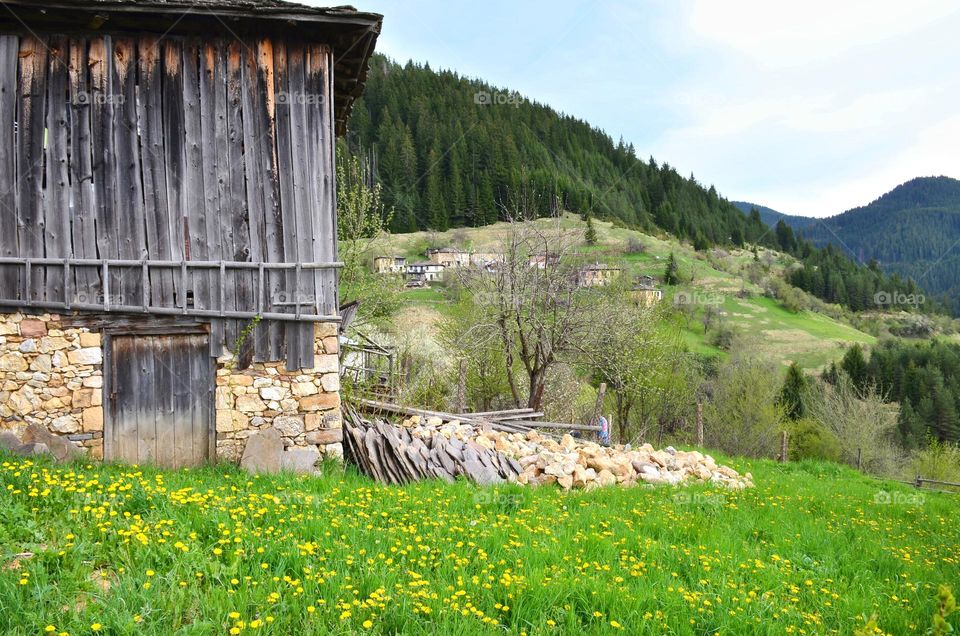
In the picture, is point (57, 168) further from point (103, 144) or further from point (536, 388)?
point (536, 388)

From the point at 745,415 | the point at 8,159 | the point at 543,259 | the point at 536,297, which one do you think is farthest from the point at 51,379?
the point at 745,415

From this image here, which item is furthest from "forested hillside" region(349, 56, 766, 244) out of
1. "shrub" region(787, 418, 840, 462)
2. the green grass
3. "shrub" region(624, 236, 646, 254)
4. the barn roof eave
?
the green grass

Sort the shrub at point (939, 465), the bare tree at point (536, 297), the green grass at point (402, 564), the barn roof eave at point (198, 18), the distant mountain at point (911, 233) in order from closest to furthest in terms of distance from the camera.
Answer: the green grass at point (402, 564) < the barn roof eave at point (198, 18) < the bare tree at point (536, 297) < the shrub at point (939, 465) < the distant mountain at point (911, 233)

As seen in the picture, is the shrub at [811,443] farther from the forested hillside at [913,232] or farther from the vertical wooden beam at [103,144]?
the forested hillside at [913,232]

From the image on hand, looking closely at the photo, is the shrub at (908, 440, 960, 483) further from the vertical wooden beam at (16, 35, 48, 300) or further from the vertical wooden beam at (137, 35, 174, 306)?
the vertical wooden beam at (16, 35, 48, 300)

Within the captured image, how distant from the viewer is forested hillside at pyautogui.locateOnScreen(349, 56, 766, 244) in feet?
280

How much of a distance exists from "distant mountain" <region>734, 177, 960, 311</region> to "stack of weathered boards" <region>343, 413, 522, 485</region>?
121190 mm

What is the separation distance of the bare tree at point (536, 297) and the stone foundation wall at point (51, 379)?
1008cm

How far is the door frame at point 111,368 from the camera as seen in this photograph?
804cm

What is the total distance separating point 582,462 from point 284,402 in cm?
528

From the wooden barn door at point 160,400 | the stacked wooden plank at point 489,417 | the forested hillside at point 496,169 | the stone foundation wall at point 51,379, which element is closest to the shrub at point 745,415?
the stacked wooden plank at point 489,417

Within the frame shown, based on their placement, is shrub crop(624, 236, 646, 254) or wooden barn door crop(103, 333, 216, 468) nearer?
wooden barn door crop(103, 333, 216, 468)

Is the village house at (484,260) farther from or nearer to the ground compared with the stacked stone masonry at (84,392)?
farther from the ground

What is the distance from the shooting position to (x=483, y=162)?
91625 millimetres
